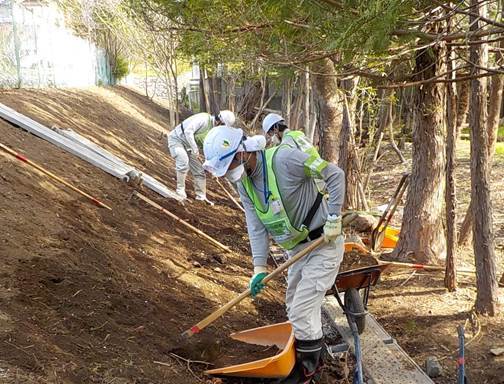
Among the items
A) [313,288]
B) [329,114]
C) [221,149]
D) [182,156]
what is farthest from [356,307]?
[182,156]

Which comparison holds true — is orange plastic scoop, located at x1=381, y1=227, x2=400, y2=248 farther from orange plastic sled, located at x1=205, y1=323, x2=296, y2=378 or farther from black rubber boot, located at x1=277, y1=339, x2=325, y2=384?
orange plastic sled, located at x1=205, y1=323, x2=296, y2=378

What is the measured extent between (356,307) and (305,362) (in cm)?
117

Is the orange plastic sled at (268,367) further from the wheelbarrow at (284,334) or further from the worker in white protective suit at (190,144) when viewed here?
the worker in white protective suit at (190,144)

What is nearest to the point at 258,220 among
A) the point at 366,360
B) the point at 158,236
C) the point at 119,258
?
the point at 366,360

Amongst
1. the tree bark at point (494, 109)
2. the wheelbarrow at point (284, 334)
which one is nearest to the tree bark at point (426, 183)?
the tree bark at point (494, 109)

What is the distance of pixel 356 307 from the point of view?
504 cm

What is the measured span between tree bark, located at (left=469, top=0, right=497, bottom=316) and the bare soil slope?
1944mm

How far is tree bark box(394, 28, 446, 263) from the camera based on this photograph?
6660 mm

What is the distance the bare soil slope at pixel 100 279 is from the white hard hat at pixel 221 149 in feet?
4.36

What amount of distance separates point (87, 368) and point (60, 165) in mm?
5360

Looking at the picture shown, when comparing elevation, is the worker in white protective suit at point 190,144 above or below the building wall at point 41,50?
below

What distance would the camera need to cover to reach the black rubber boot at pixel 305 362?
158 inches

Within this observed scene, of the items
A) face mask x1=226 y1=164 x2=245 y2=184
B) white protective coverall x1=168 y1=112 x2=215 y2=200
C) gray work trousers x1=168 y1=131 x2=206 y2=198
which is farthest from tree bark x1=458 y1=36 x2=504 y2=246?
gray work trousers x1=168 y1=131 x2=206 y2=198

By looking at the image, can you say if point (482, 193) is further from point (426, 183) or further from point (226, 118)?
point (226, 118)
